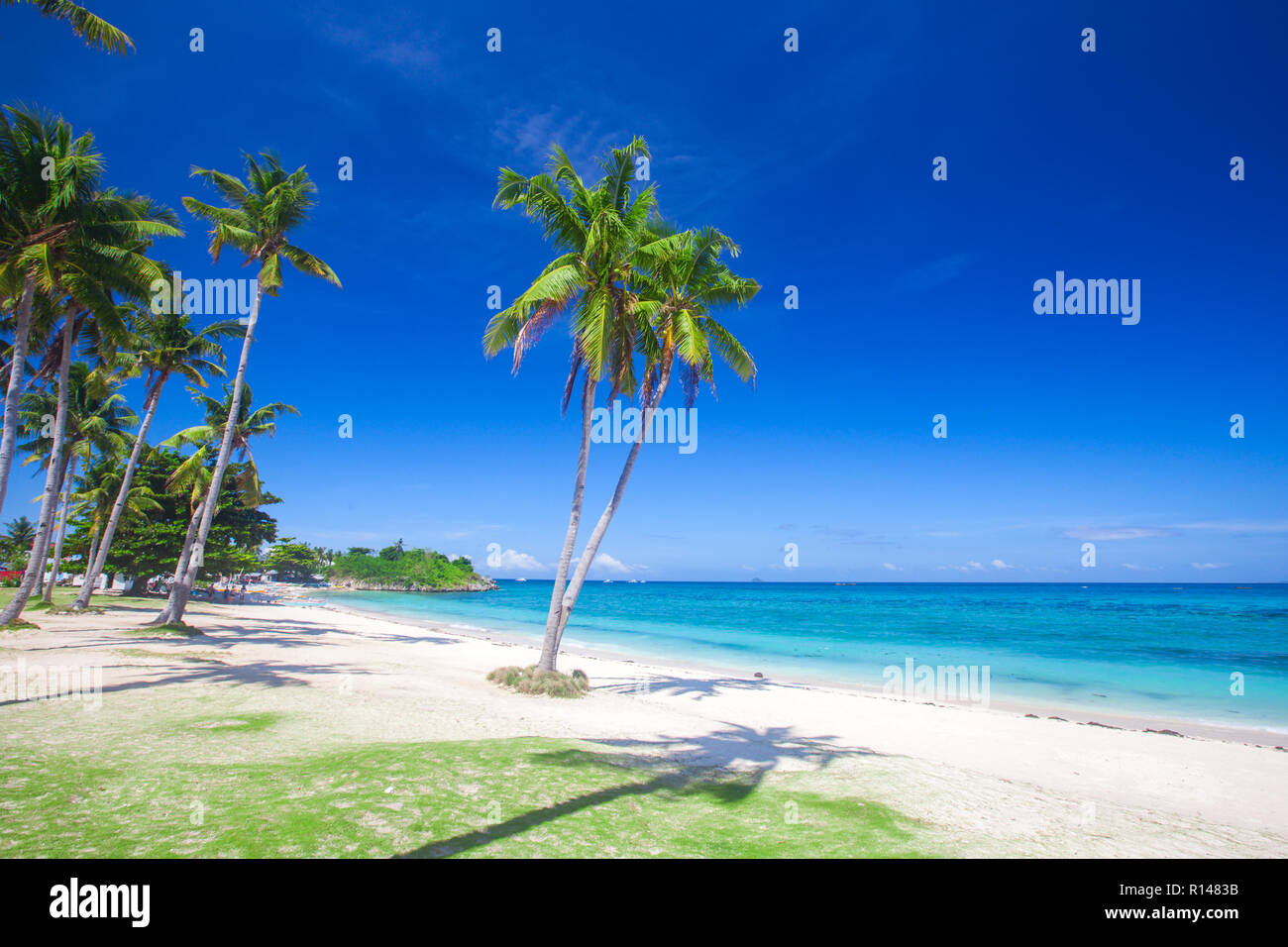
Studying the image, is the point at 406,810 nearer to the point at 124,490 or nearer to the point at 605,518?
the point at 605,518

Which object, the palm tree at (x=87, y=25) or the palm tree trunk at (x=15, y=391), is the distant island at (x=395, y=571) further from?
the palm tree at (x=87, y=25)

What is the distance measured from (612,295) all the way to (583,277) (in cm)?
85

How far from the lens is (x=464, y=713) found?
33.9 feet

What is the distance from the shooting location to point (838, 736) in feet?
35.8

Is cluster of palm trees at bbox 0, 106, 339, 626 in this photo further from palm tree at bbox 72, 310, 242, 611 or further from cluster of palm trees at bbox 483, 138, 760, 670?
cluster of palm trees at bbox 483, 138, 760, 670

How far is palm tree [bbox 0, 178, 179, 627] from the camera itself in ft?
49.0

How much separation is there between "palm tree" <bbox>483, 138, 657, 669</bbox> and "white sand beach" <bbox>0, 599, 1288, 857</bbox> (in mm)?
3825

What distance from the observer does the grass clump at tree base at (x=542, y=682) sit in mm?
13172

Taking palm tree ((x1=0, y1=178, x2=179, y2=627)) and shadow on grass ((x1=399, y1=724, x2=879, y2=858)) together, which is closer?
shadow on grass ((x1=399, y1=724, x2=879, y2=858))

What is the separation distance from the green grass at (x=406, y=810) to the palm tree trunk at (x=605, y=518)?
776 centimetres

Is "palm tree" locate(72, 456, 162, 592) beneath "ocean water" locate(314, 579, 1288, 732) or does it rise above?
above

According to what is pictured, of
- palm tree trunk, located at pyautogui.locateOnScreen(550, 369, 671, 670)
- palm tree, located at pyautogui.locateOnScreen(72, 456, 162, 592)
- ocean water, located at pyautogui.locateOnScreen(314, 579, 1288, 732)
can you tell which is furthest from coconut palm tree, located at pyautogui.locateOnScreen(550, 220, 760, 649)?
palm tree, located at pyautogui.locateOnScreen(72, 456, 162, 592)
